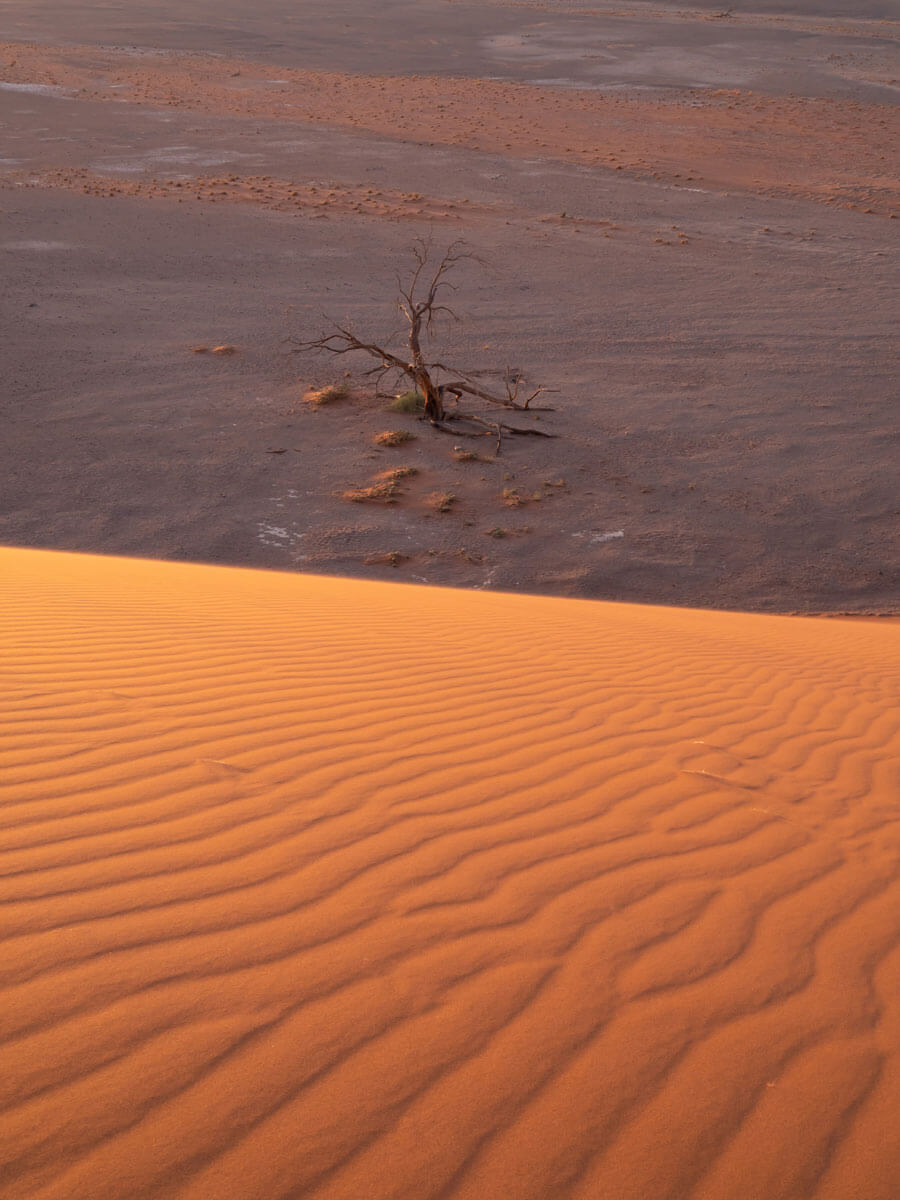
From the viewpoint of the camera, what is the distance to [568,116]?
118 ft

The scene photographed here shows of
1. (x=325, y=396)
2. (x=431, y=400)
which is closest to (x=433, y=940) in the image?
(x=431, y=400)

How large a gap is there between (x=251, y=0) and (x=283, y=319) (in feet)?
179

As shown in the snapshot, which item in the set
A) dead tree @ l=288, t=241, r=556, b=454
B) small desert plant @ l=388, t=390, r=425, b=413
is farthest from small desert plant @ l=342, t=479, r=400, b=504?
small desert plant @ l=388, t=390, r=425, b=413

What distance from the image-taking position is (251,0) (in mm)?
62094

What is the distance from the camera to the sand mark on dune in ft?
97.5

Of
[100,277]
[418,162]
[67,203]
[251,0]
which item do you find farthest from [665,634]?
[251,0]

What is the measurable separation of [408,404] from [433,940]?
12.9 metres

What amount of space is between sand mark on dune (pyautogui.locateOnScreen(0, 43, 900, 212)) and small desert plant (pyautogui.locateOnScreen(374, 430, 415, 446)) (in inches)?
709

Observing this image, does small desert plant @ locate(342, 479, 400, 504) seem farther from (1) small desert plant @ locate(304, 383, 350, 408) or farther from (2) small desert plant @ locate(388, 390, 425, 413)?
(1) small desert plant @ locate(304, 383, 350, 408)

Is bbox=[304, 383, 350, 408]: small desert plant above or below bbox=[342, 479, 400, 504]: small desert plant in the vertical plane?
above

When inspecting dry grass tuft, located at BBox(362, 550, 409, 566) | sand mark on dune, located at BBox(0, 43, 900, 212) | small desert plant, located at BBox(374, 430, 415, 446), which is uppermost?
sand mark on dune, located at BBox(0, 43, 900, 212)

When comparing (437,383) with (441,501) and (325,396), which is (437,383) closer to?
(325,396)

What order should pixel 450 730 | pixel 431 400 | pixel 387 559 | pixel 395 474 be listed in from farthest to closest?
pixel 431 400 < pixel 395 474 < pixel 387 559 < pixel 450 730

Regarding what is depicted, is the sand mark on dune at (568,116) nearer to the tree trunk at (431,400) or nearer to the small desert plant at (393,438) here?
the tree trunk at (431,400)
